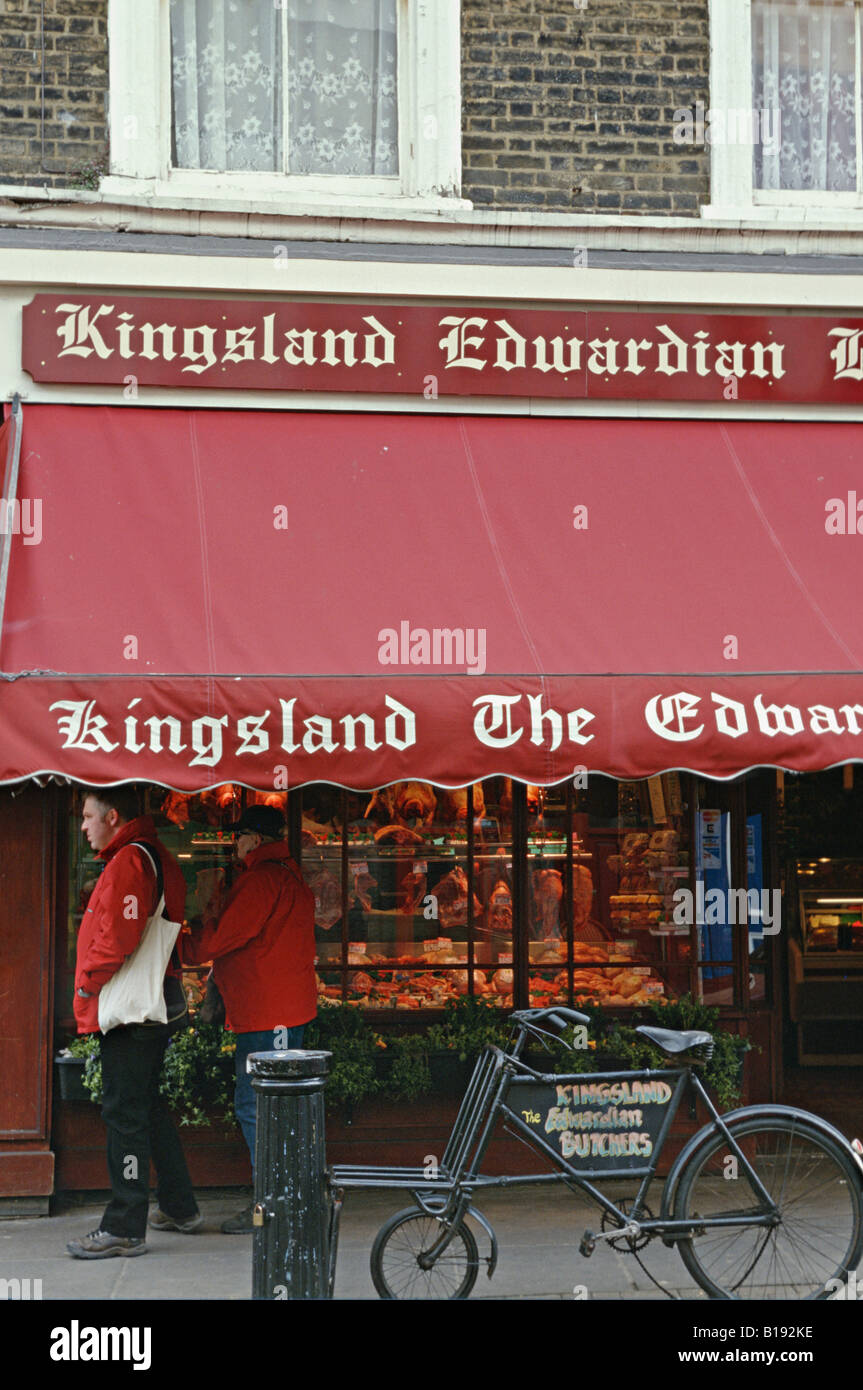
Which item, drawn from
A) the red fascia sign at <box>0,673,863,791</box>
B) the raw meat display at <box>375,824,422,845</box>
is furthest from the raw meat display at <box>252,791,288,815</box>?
the red fascia sign at <box>0,673,863,791</box>

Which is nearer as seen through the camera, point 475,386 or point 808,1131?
point 808,1131

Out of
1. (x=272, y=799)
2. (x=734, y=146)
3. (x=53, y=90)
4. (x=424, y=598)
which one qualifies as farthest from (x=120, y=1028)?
(x=734, y=146)

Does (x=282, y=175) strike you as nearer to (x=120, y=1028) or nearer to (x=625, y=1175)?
(x=120, y=1028)

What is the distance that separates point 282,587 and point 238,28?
11.0ft

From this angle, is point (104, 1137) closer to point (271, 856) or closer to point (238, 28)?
point (271, 856)

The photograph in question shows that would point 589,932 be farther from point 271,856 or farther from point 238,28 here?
point 238,28

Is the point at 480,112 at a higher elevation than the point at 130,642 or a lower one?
higher

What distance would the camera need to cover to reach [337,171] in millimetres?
7656

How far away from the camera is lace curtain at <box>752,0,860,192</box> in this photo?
7.94m

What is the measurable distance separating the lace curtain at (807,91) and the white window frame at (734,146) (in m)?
0.23

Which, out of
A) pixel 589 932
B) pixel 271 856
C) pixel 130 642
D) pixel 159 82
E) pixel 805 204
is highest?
pixel 159 82
